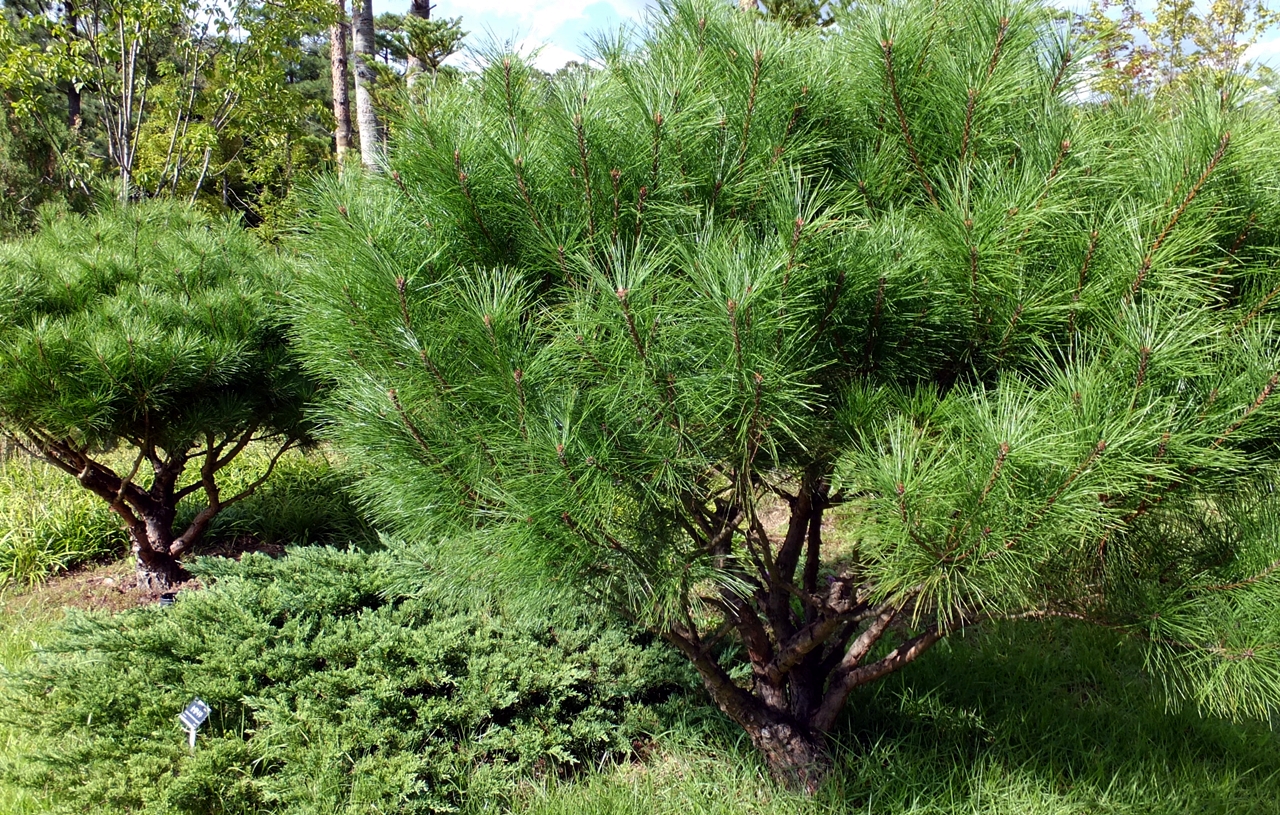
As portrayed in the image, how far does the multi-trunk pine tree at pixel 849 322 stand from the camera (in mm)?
1465

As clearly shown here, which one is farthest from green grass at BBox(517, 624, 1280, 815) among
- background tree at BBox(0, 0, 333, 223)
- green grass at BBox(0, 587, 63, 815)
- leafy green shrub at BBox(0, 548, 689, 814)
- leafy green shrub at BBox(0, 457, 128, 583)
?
background tree at BBox(0, 0, 333, 223)

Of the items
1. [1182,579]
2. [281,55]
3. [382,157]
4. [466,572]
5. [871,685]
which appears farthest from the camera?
[281,55]

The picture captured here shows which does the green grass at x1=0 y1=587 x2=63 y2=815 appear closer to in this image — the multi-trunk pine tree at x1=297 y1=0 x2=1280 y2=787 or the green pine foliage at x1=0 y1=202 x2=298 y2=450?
the green pine foliage at x1=0 y1=202 x2=298 y2=450

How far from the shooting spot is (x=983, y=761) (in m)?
2.51

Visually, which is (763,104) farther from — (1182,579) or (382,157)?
(1182,579)

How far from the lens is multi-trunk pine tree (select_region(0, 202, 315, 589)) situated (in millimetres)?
3281

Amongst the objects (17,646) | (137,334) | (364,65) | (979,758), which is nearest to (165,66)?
(364,65)

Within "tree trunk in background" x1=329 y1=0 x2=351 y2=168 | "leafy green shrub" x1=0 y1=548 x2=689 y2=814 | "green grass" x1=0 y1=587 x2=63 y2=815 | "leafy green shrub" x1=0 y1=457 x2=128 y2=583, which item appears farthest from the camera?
"tree trunk in background" x1=329 y1=0 x2=351 y2=168

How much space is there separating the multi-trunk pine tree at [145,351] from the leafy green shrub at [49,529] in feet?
2.54

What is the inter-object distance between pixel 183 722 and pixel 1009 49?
10.1 ft

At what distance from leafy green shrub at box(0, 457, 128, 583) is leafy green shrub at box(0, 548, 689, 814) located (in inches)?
72.5

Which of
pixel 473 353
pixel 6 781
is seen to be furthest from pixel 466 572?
pixel 6 781

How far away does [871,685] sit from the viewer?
120 inches

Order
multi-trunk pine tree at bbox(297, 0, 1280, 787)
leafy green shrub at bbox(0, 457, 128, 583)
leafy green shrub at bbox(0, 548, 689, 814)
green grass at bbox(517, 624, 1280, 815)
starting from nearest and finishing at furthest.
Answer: multi-trunk pine tree at bbox(297, 0, 1280, 787), green grass at bbox(517, 624, 1280, 815), leafy green shrub at bbox(0, 548, 689, 814), leafy green shrub at bbox(0, 457, 128, 583)
